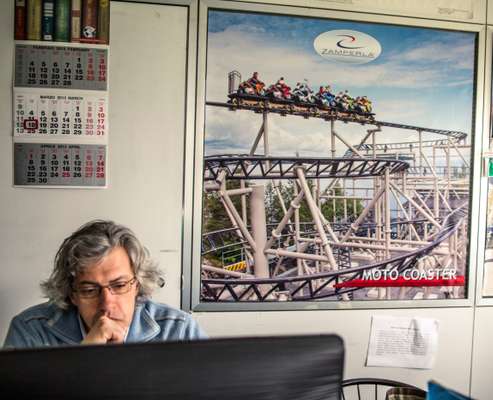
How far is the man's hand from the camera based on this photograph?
1.19 meters

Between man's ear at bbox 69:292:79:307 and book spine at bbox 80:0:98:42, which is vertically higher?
book spine at bbox 80:0:98:42

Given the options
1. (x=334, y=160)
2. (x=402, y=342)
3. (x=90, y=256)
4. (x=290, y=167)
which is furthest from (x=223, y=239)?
(x=402, y=342)

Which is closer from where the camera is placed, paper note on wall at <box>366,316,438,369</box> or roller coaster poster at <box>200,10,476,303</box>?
roller coaster poster at <box>200,10,476,303</box>

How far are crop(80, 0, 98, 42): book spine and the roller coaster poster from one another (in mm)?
423

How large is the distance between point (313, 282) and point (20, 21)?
146 cm

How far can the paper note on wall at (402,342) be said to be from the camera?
2.01 metres

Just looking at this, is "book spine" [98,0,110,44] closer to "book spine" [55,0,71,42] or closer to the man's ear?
"book spine" [55,0,71,42]

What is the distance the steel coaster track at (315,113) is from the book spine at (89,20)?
19.0 inches

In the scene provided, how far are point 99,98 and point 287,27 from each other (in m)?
0.77

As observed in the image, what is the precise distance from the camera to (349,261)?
198cm

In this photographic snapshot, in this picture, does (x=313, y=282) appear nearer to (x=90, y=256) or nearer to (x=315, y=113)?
(x=315, y=113)

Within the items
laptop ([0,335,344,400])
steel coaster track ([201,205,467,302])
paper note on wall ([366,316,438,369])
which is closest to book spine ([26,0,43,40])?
steel coaster track ([201,205,467,302])

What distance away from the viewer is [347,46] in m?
1.95

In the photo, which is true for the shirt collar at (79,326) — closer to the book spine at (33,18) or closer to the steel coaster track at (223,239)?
the steel coaster track at (223,239)
